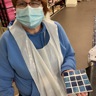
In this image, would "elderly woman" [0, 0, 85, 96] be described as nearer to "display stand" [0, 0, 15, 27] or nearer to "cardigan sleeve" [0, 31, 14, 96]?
"cardigan sleeve" [0, 31, 14, 96]

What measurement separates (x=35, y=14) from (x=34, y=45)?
194 mm

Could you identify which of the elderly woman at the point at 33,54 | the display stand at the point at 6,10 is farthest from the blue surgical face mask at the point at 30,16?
the display stand at the point at 6,10

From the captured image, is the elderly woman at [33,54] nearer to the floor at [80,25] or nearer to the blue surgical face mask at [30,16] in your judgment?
the blue surgical face mask at [30,16]

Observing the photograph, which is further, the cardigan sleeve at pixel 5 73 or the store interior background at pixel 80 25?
the store interior background at pixel 80 25

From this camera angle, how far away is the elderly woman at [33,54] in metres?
1.02

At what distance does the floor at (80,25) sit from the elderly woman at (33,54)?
22.6 inches

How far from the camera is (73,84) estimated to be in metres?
0.92

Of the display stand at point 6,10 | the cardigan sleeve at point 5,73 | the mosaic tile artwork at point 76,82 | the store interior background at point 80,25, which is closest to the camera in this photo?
the mosaic tile artwork at point 76,82

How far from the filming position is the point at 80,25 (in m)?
2.65

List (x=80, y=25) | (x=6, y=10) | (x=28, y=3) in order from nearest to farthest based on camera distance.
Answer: (x=28, y=3) < (x=6, y=10) < (x=80, y=25)

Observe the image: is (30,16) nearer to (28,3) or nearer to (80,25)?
(28,3)

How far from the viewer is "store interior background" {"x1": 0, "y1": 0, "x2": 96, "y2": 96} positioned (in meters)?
1.87

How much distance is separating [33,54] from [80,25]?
5.72 feet

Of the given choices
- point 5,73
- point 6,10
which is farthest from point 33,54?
point 6,10
